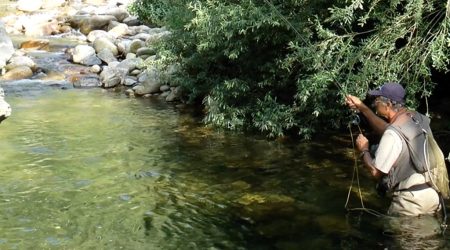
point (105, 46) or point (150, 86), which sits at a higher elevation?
point (105, 46)

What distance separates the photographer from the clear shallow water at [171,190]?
6.29 metres

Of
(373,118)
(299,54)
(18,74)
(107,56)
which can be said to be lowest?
(18,74)

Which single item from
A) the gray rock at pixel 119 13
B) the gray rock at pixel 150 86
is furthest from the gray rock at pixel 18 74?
the gray rock at pixel 119 13

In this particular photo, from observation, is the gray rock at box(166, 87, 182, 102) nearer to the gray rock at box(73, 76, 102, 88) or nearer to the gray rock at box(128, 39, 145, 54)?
the gray rock at box(73, 76, 102, 88)

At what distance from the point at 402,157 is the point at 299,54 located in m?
3.78

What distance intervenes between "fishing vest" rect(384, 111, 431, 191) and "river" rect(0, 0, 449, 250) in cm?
68

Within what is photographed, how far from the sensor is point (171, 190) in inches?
316

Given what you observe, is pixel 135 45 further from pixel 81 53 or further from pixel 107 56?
pixel 81 53

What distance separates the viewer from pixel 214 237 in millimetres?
6352


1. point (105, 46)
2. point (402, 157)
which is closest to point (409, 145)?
point (402, 157)

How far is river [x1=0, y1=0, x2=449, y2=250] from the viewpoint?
6.21 metres

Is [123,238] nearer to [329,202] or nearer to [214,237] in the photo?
[214,237]

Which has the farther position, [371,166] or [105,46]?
[105,46]

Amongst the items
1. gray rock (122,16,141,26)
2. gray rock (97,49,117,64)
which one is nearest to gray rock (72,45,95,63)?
gray rock (97,49,117,64)
